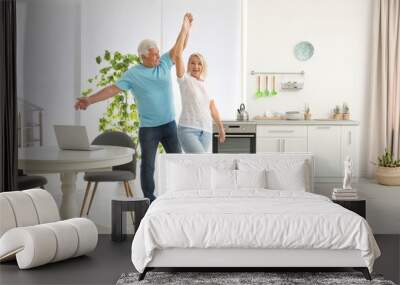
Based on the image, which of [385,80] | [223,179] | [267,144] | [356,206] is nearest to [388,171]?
[385,80]

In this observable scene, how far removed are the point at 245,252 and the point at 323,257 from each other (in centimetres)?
60

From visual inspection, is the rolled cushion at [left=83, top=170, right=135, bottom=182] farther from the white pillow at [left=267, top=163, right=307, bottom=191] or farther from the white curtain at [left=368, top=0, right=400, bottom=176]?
the white curtain at [left=368, top=0, right=400, bottom=176]

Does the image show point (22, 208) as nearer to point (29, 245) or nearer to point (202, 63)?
point (29, 245)

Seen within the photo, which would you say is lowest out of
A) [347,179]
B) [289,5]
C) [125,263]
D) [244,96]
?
[125,263]

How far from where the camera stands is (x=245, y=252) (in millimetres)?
5125

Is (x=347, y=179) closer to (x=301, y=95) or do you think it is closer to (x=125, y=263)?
(x=125, y=263)

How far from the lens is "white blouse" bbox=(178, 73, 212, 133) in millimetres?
8359

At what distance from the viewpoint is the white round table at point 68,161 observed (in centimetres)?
788

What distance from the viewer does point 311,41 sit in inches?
380

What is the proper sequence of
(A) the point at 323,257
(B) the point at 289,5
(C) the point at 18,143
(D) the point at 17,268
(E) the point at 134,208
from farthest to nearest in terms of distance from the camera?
(B) the point at 289,5 → (C) the point at 18,143 → (E) the point at 134,208 → (D) the point at 17,268 → (A) the point at 323,257

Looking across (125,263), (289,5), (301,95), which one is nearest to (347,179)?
(125,263)

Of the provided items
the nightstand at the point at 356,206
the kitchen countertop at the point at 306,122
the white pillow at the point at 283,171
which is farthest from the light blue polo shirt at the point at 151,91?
the nightstand at the point at 356,206

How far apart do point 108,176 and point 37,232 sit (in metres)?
2.59

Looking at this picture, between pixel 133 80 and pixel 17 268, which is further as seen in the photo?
pixel 133 80
